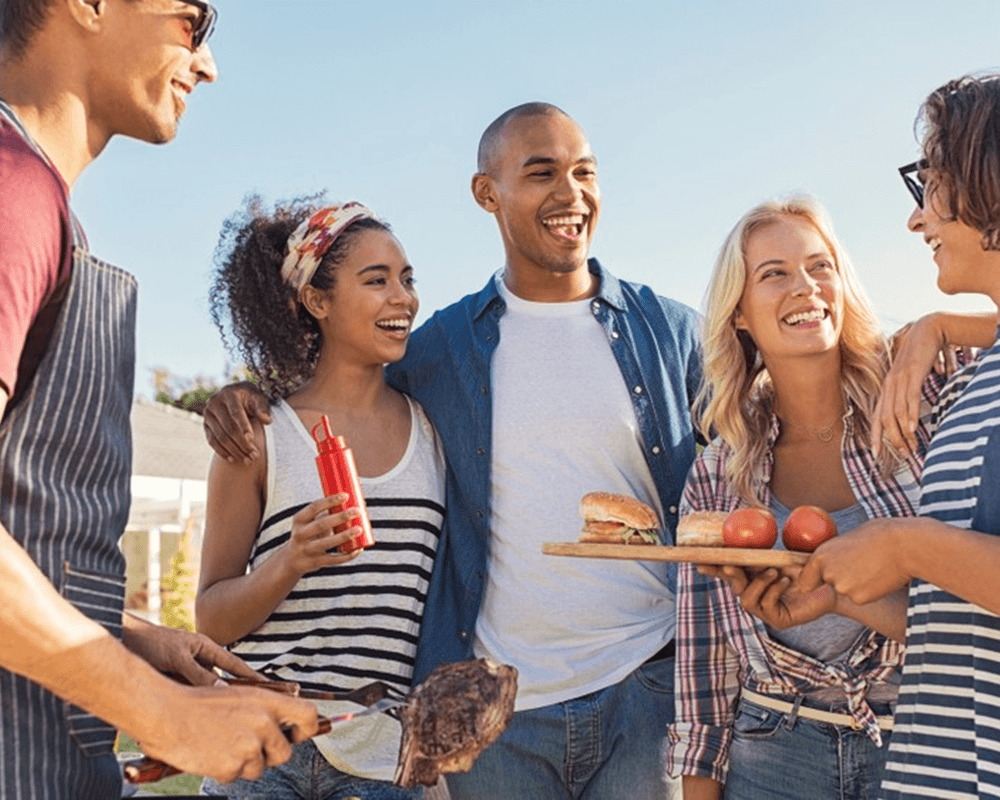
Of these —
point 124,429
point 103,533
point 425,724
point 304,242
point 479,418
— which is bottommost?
point 425,724

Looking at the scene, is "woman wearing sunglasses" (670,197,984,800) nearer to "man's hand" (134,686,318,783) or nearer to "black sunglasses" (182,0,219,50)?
"man's hand" (134,686,318,783)

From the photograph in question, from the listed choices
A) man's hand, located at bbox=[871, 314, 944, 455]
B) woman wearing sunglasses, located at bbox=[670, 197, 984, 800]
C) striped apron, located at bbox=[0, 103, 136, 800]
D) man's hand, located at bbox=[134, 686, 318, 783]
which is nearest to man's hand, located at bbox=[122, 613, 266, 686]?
striped apron, located at bbox=[0, 103, 136, 800]

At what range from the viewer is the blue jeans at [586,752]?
3795 millimetres

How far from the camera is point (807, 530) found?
122 inches

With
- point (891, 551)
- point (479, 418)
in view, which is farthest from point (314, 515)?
point (891, 551)

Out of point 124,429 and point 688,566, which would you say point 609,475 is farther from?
point 124,429

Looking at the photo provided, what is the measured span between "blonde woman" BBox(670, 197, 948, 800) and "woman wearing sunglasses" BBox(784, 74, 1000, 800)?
42 cm

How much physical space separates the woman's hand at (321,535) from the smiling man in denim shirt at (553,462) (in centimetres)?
54

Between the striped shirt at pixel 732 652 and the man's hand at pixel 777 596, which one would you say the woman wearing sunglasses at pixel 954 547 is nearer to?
the man's hand at pixel 777 596

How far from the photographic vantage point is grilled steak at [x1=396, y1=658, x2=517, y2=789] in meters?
2.41

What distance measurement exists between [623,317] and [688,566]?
114 centimetres

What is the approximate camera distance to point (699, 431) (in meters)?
4.39

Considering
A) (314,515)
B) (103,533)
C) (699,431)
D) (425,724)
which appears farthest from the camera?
(699,431)

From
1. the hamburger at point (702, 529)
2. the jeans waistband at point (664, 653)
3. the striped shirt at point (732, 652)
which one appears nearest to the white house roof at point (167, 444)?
the jeans waistband at point (664, 653)
